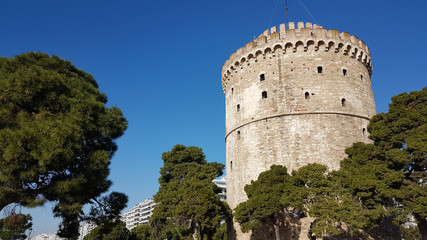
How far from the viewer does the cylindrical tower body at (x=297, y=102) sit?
15.1 m

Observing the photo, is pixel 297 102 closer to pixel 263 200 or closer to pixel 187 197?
pixel 263 200

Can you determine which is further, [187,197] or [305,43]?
[305,43]

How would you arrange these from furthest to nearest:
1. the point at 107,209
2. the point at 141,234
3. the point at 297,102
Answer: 1. the point at 141,234
2. the point at 297,102
3. the point at 107,209

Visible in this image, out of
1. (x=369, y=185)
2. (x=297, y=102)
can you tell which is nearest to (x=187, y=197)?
(x=297, y=102)

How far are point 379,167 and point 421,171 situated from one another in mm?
1522

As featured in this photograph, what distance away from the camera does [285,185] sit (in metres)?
12.4

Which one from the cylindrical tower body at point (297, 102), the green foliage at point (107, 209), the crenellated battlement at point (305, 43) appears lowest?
the green foliage at point (107, 209)

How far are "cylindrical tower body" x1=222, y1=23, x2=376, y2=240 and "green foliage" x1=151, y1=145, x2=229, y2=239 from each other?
194cm

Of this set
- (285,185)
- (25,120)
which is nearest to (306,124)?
(285,185)

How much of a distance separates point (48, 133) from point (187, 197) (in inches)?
334

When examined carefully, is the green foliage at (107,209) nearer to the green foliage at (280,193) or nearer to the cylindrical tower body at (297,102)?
the green foliage at (280,193)

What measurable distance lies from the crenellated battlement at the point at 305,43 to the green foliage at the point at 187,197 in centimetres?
762

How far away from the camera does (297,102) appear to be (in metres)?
15.6

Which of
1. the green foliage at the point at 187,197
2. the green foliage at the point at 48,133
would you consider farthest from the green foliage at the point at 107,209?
the green foliage at the point at 187,197
